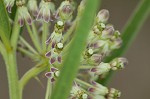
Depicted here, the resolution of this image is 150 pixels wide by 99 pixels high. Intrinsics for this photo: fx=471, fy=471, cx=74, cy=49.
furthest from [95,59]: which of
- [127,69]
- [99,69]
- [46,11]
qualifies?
[127,69]

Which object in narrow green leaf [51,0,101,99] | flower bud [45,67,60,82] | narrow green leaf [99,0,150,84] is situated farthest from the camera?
narrow green leaf [99,0,150,84]

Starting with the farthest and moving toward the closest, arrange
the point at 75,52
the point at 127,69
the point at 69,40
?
the point at 127,69
the point at 69,40
the point at 75,52

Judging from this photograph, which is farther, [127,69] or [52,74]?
[127,69]

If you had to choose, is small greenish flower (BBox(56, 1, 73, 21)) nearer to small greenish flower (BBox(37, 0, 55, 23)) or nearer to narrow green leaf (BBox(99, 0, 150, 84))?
small greenish flower (BBox(37, 0, 55, 23))

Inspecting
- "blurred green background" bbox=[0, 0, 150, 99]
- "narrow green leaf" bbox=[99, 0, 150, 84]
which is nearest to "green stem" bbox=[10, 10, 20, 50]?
"narrow green leaf" bbox=[99, 0, 150, 84]

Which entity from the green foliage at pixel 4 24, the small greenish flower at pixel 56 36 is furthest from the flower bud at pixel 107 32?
the green foliage at pixel 4 24

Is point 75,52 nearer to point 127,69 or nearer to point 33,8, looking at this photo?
point 33,8

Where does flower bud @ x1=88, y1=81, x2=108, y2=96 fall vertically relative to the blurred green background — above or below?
above
